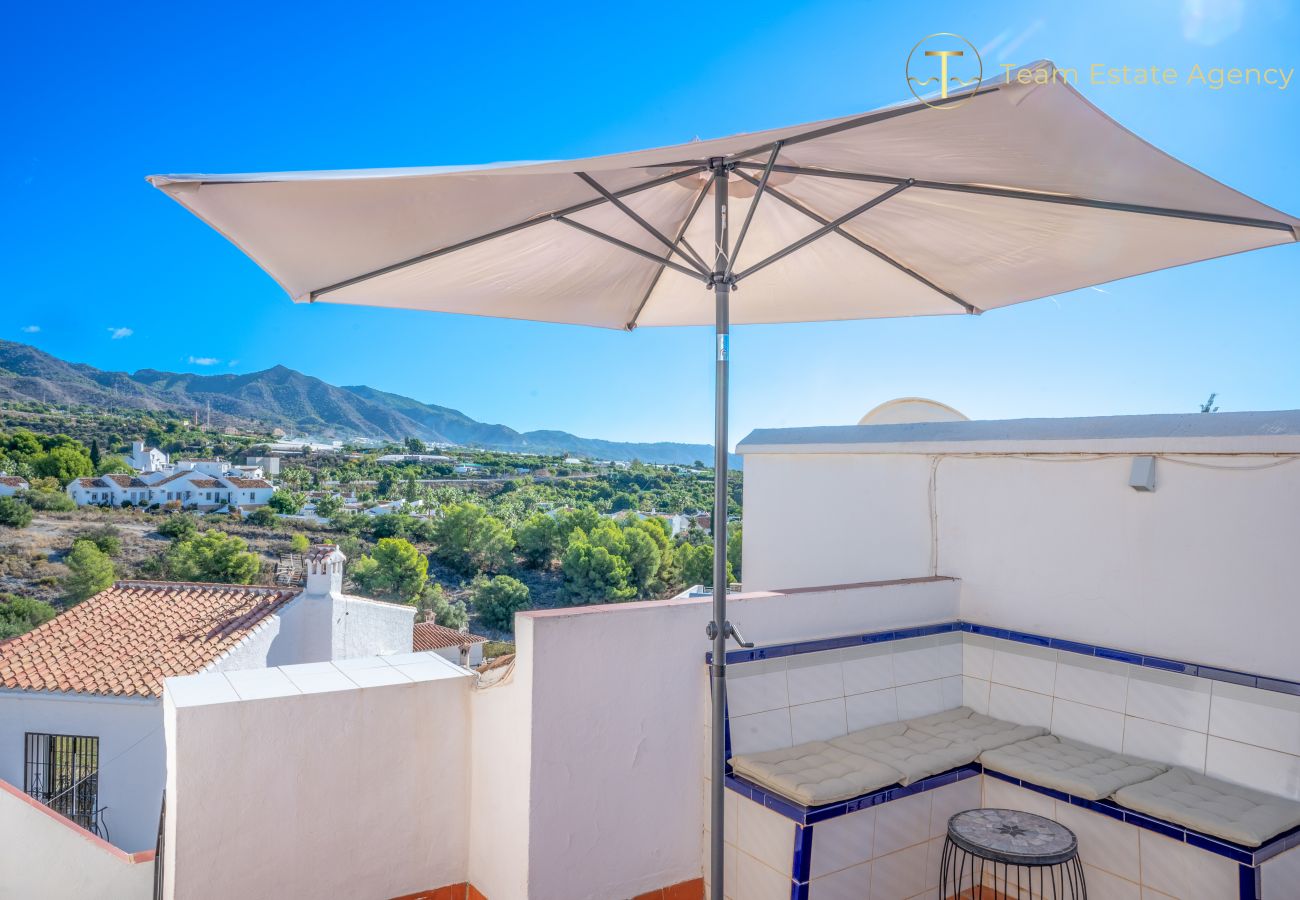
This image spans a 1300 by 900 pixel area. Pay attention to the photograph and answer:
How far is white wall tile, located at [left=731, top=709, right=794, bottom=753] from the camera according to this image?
2145 millimetres

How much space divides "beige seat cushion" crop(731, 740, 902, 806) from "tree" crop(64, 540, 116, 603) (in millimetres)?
26026

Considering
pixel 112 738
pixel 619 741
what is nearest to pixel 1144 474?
pixel 619 741

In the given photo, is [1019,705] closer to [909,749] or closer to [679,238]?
[909,749]

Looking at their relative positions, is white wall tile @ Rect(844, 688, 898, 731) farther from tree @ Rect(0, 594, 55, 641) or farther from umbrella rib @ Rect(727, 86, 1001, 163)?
tree @ Rect(0, 594, 55, 641)

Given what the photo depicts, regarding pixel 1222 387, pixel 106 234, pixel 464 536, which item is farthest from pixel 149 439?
pixel 1222 387

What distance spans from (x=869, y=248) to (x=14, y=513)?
29.4 meters

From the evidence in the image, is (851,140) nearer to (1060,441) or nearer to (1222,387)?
(1060,441)

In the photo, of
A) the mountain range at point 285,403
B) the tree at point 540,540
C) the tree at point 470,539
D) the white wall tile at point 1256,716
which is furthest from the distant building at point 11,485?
the white wall tile at point 1256,716

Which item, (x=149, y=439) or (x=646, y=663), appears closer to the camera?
(x=646, y=663)

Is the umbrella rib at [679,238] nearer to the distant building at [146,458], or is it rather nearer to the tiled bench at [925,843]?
the tiled bench at [925,843]

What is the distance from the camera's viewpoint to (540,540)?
33594 mm

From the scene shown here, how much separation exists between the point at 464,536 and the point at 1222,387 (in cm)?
2675

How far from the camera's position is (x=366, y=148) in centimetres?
3006

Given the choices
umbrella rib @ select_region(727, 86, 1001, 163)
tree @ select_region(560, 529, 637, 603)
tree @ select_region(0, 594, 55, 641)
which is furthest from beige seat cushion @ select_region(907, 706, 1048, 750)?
tree @ select_region(560, 529, 637, 603)
